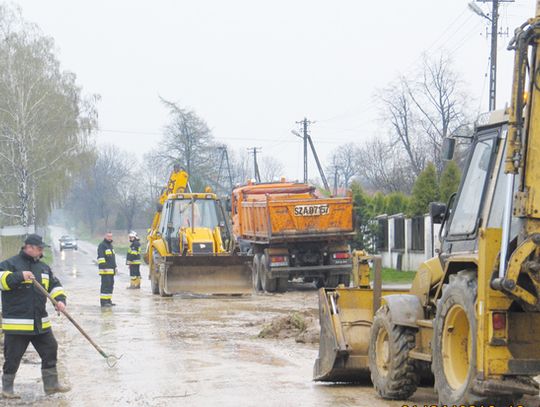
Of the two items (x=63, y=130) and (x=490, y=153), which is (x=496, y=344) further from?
(x=63, y=130)

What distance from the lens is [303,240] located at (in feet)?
81.0

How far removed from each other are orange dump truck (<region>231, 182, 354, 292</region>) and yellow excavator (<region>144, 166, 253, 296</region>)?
1.13 metres

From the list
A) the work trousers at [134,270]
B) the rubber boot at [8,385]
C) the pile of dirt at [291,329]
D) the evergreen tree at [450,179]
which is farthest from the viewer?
the evergreen tree at [450,179]

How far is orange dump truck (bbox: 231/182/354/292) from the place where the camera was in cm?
2458

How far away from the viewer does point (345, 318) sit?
9.73 meters

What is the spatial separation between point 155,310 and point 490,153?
41.8 ft

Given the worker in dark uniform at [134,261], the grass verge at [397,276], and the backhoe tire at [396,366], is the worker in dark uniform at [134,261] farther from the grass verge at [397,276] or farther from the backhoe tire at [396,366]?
the backhoe tire at [396,366]

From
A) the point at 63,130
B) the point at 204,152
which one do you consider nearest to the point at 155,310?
the point at 63,130

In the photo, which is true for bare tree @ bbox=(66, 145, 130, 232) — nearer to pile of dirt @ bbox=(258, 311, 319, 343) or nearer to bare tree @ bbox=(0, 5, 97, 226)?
bare tree @ bbox=(0, 5, 97, 226)

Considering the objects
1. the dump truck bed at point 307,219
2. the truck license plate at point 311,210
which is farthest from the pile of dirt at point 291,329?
the truck license plate at point 311,210

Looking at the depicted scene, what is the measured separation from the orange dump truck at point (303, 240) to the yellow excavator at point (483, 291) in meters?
15.2

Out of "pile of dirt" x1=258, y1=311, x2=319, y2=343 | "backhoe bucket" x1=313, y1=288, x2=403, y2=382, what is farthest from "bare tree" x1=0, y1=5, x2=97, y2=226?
"backhoe bucket" x1=313, y1=288, x2=403, y2=382

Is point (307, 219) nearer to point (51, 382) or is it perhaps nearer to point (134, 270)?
point (134, 270)

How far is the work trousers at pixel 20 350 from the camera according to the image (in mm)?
9406
